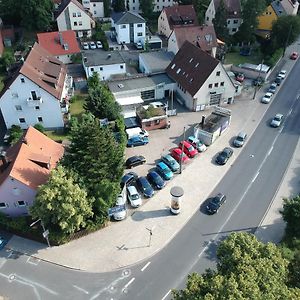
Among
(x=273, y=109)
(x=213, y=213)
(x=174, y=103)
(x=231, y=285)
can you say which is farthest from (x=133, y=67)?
(x=231, y=285)

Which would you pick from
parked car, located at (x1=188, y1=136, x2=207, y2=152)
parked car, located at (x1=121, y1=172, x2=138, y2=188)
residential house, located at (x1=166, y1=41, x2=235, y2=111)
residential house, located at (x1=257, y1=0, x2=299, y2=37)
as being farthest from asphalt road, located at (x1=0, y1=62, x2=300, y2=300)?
residential house, located at (x1=257, y1=0, x2=299, y2=37)

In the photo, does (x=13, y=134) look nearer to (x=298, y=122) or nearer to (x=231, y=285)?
(x=231, y=285)

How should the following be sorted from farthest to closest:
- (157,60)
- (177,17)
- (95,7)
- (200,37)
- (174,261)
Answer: (95,7) → (177,17) → (200,37) → (157,60) → (174,261)

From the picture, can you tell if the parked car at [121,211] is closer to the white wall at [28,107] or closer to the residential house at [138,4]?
the white wall at [28,107]

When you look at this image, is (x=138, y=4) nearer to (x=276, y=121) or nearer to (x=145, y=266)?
(x=276, y=121)

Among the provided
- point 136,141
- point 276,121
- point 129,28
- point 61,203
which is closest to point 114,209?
point 61,203
